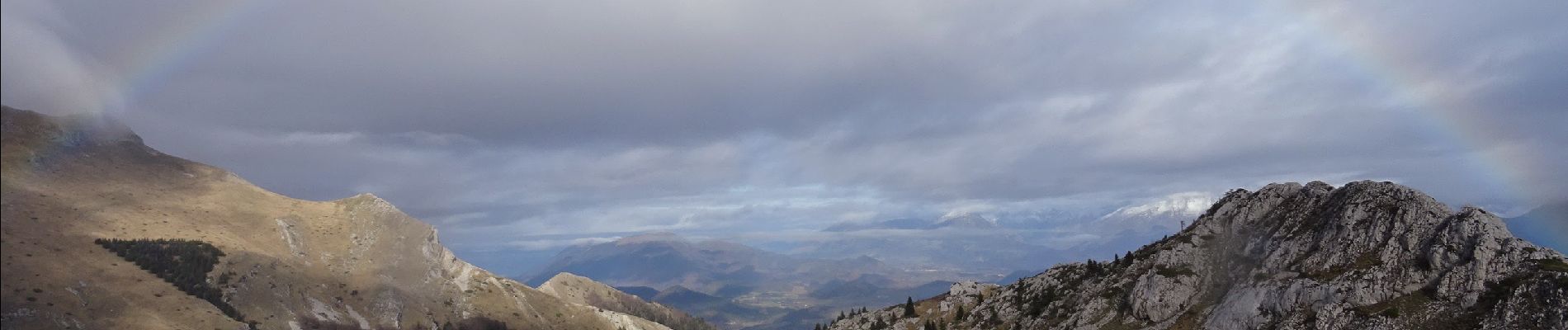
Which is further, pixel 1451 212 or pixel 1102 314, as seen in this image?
pixel 1102 314

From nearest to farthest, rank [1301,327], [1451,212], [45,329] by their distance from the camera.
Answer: [1301,327] < [1451,212] < [45,329]

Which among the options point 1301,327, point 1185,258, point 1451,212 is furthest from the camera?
point 1185,258

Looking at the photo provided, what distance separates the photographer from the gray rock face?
7912 centimetres

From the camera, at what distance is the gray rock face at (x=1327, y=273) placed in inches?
3115

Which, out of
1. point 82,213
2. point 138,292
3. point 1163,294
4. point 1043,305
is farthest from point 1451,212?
point 82,213

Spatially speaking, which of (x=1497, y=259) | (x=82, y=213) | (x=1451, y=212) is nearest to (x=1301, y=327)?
(x=1497, y=259)

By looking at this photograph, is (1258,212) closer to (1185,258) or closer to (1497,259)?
(1185,258)

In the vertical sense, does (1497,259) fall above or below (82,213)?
below

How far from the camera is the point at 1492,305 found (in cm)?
7644

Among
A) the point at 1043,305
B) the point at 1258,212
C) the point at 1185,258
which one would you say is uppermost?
the point at 1258,212

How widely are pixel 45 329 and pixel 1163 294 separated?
189 metres

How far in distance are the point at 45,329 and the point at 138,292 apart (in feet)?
340

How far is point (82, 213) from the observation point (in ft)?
639

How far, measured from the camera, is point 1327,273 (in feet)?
309
